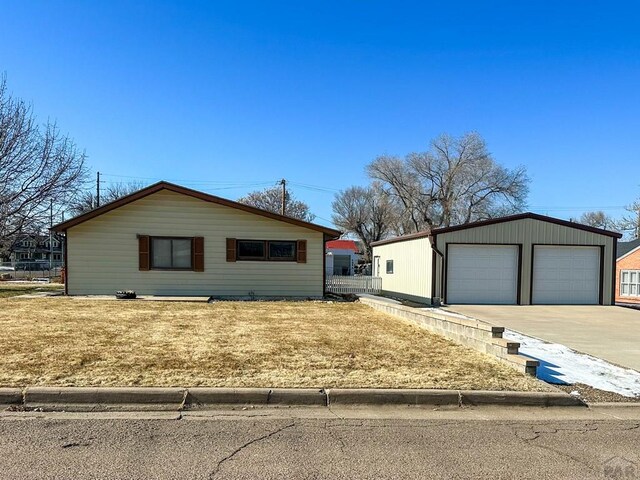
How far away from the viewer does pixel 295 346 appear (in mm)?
6969

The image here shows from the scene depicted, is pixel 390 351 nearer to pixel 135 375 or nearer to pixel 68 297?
pixel 135 375

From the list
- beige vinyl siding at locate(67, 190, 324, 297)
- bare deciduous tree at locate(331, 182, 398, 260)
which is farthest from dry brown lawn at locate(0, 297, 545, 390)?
bare deciduous tree at locate(331, 182, 398, 260)

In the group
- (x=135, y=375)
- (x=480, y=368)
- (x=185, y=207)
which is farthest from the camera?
(x=185, y=207)

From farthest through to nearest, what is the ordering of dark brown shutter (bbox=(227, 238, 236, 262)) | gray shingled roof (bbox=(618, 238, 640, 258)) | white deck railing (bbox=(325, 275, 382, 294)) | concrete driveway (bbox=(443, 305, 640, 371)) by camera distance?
gray shingled roof (bbox=(618, 238, 640, 258)) → white deck railing (bbox=(325, 275, 382, 294)) → dark brown shutter (bbox=(227, 238, 236, 262)) → concrete driveway (bbox=(443, 305, 640, 371))

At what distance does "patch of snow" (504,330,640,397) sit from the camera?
5.61 m

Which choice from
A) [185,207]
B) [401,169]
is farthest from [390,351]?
[401,169]

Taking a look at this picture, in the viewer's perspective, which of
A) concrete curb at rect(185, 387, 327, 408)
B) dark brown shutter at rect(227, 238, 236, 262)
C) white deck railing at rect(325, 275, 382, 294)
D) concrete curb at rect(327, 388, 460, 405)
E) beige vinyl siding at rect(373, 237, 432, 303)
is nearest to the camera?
concrete curb at rect(185, 387, 327, 408)

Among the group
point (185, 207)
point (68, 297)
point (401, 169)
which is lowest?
point (68, 297)

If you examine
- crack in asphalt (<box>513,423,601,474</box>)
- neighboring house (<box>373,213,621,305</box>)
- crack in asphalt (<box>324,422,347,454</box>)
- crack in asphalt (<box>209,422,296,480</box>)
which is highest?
neighboring house (<box>373,213,621,305</box>)

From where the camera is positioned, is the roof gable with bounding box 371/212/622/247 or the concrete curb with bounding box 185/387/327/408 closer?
the concrete curb with bounding box 185/387/327/408

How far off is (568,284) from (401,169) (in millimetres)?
30029

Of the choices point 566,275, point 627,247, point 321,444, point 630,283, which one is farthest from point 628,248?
point 321,444

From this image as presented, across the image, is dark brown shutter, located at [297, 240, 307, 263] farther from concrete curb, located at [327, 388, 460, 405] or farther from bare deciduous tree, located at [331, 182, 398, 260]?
bare deciduous tree, located at [331, 182, 398, 260]

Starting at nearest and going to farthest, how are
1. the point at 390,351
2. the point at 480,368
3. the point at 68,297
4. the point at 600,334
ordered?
the point at 480,368, the point at 390,351, the point at 600,334, the point at 68,297
